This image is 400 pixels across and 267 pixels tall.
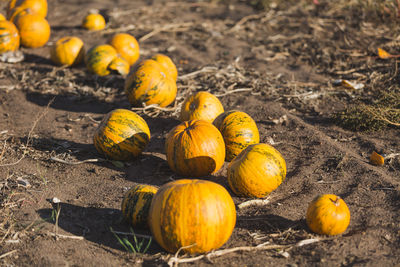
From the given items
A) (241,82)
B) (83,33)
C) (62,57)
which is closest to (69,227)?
Result: (241,82)

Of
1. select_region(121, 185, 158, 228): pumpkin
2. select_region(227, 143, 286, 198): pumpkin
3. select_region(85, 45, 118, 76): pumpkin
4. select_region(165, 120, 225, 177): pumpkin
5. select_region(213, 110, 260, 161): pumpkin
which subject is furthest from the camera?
select_region(85, 45, 118, 76): pumpkin

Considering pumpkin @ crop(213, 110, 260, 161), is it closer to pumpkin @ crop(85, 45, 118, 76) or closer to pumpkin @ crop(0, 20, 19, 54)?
pumpkin @ crop(85, 45, 118, 76)

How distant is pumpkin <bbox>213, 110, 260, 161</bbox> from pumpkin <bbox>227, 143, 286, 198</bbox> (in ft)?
1.92

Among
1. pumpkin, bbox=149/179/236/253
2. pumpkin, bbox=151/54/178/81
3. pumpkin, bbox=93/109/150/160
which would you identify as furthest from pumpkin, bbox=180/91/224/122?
pumpkin, bbox=149/179/236/253

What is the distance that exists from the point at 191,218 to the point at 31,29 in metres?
7.09

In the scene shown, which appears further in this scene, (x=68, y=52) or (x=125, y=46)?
(x=68, y=52)

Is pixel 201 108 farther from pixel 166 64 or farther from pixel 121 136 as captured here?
pixel 166 64

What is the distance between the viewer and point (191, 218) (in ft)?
12.1

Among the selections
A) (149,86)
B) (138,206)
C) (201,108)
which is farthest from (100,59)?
(138,206)

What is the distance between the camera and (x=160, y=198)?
380 cm

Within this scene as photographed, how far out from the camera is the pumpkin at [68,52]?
28.0 feet

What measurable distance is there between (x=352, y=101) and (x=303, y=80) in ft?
3.75

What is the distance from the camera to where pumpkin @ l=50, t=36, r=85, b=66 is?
28.0 feet

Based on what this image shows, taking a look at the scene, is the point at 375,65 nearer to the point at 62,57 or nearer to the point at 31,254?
the point at 62,57
